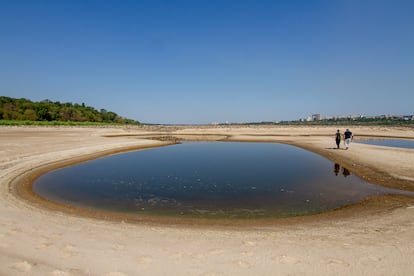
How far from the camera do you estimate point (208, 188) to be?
1495cm

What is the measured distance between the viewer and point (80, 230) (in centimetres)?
785

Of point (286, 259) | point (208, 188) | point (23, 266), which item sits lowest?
point (208, 188)

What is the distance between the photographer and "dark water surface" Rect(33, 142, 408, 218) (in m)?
11.5

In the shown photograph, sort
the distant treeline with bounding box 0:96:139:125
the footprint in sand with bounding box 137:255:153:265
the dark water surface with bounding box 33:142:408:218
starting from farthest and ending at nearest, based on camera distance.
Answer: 1. the distant treeline with bounding box 0:96:139:125
2. the dark water surface with bounding box 33:142:408:218
3. the footprint in sand with bounding box 137:255:153:265

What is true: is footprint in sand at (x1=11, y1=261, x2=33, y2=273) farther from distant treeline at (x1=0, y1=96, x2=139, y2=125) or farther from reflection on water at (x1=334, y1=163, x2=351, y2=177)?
distant treeline at (x1=0, y1=96, x2=139, y2=125)

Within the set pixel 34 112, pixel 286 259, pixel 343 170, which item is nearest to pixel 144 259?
pixel 286 259

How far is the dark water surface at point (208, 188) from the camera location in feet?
37.9

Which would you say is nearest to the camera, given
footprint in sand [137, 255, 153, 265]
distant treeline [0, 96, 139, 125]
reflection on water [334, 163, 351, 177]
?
footprint in sand [137, 255, 153, 265]

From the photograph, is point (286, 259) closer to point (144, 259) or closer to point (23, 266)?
point (144, 259)

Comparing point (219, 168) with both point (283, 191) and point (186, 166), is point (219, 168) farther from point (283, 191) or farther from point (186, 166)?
point (283, 191)

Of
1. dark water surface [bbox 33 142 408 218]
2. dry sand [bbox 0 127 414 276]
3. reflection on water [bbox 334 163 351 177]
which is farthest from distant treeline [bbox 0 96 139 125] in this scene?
reflection on water [bbox 334 163 351 177]

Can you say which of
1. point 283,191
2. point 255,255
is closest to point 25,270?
point 255,255

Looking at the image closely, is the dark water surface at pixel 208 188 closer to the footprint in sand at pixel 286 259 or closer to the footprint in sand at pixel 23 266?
the footprint in sand at pixel 286 259

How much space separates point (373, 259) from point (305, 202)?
6567 mm
